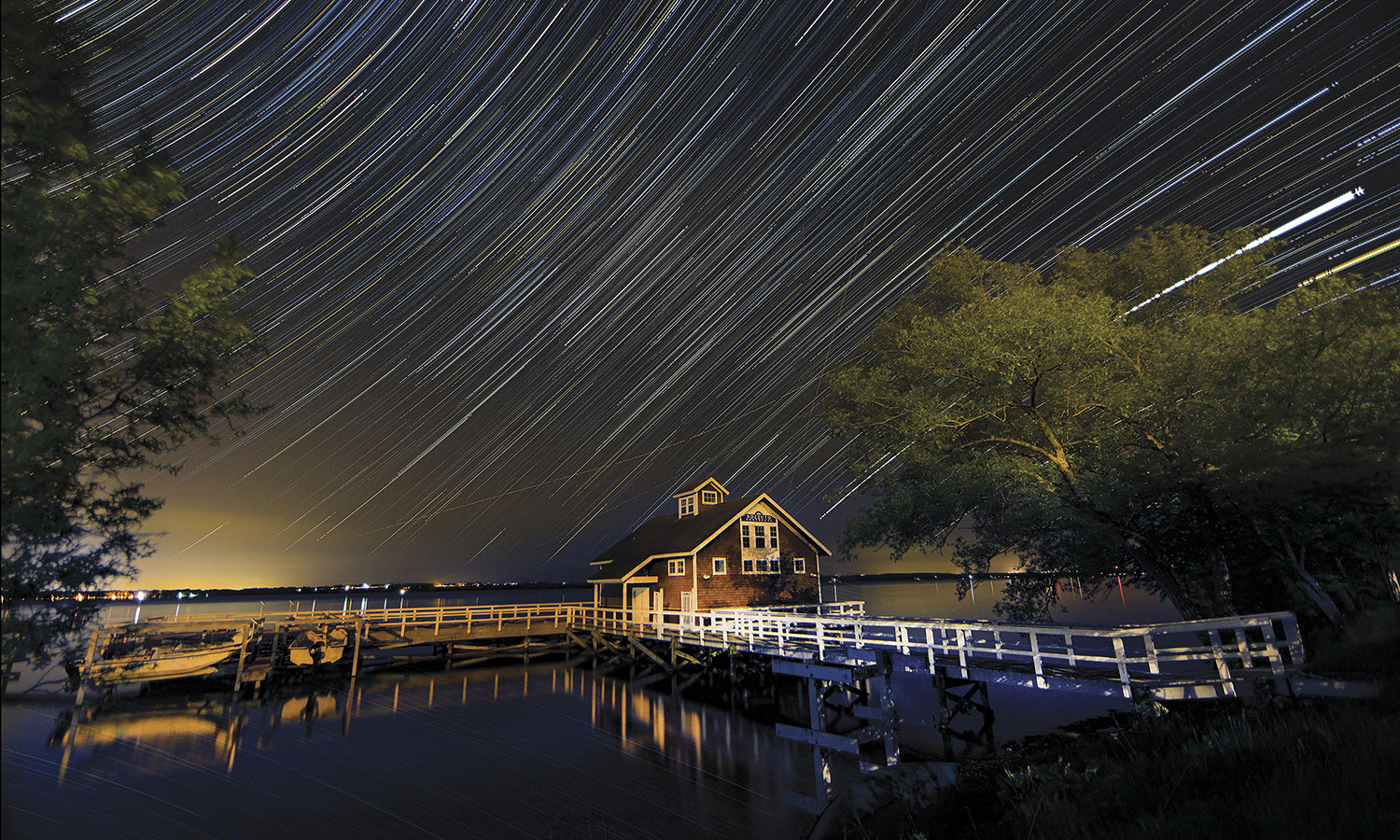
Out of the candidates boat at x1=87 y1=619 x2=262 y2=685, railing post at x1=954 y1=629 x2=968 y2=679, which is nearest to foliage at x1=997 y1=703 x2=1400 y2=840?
railing post at x1=954 y1=629 x2=968 y2=679

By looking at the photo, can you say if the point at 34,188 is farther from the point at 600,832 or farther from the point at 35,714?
the point at 35,714

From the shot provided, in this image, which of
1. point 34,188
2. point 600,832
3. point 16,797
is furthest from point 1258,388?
point 16,797

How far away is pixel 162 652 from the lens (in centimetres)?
2398

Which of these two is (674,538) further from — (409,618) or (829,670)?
(829,670)

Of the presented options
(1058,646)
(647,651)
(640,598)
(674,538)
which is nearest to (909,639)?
(1058,646)

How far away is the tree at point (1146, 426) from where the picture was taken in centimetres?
1211

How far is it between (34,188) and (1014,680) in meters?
17.6

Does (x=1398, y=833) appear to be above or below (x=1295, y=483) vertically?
below

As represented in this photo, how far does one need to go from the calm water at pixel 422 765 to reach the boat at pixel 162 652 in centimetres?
113

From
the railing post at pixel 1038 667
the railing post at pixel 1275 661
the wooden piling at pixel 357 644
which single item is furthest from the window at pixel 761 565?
the railing post at pixel 1275 661

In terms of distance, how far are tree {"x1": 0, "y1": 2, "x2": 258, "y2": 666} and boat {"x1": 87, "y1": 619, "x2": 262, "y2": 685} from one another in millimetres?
16716

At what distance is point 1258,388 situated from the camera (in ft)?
42.3

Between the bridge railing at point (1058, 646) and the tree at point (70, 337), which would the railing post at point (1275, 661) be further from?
the tree at point (70, 337)

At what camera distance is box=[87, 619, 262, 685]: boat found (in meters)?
22.2
